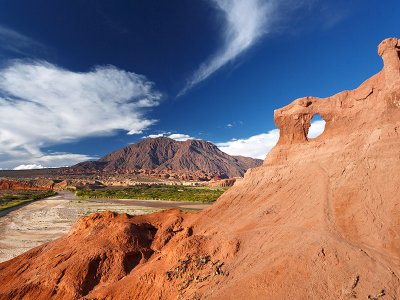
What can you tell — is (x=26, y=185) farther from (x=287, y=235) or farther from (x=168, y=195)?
(x=287, y=235)

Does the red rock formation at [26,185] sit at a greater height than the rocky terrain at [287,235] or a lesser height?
greater

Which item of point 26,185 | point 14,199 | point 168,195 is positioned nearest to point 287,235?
point 168,195

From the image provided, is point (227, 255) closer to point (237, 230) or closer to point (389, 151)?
point (237, 230)

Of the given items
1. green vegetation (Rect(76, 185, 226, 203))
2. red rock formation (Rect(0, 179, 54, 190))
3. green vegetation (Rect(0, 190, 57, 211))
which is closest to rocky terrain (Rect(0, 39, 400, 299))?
green vegetation (Rect(76, 185, 226, 203))

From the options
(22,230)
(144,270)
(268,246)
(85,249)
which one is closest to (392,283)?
(268,246)

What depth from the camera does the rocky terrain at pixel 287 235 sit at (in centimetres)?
1202

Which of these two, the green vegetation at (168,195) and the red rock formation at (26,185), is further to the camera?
the red rock formation at (26,185)

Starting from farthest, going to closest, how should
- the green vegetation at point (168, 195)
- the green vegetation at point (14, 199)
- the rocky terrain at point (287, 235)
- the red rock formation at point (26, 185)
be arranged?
the red rock formation at point (26, 185), the green vegetation at point (168, 195), the green vegetation at point (14, 199), the rocky terrain at point (287, 235)

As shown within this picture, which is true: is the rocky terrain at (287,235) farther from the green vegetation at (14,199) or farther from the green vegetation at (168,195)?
the green vegetation at (14,199)

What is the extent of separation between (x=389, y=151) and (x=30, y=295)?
65.1 feet

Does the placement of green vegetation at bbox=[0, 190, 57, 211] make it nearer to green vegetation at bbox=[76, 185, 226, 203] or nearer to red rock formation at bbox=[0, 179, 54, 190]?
green vegetation at bbox=[76, 185, 226, 203]

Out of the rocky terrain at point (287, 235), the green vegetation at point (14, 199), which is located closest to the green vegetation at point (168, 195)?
the green vegetation at point (14, 199)

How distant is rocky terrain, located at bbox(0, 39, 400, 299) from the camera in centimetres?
1202

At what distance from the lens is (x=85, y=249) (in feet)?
65.3
